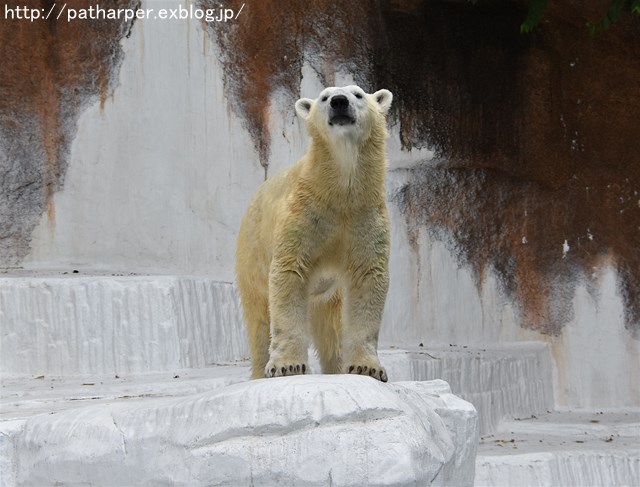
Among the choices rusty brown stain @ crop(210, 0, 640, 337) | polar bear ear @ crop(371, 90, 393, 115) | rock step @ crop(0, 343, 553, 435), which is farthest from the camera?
rusty brown stain @ crop(210, 0, 640, 337)

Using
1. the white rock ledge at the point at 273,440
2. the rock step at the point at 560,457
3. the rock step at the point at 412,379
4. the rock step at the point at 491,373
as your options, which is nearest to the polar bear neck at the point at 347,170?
the white rock ledge at the point at 273,440

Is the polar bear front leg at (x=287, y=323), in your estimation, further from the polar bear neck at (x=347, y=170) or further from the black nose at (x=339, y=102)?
the black nose at (x=339, y=102)

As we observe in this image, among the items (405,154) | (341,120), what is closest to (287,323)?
(341,120)

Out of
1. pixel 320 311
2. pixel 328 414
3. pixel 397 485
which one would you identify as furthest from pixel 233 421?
pixel 320 311

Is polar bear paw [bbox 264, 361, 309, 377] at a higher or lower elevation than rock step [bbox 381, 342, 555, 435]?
higher

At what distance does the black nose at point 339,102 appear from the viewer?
4.12m

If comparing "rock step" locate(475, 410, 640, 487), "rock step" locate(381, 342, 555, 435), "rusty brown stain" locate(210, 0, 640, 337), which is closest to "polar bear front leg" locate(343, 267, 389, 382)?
"rock step" locate(381, 342, 555, 435)

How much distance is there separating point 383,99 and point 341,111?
48 cm

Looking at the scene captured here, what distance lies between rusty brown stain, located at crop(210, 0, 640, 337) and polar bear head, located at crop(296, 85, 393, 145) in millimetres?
5244

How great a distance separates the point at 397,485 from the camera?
3.59 m

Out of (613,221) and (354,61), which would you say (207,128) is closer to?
(354,61)

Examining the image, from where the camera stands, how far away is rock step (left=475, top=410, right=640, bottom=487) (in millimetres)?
6883

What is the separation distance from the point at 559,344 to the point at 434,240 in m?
1.47

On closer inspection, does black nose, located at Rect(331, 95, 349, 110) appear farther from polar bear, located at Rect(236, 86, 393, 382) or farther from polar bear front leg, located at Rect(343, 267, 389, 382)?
polar bear front leg, located at Rect(343, 267, 389, 382)
